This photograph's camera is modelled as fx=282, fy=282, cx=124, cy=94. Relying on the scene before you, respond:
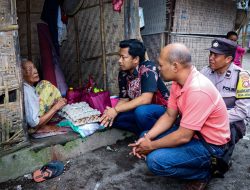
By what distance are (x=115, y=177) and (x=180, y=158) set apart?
0.95 m

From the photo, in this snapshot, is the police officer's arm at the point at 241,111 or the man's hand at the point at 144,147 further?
the police officer's arm at the point at 241,111

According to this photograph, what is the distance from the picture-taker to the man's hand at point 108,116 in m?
3.85

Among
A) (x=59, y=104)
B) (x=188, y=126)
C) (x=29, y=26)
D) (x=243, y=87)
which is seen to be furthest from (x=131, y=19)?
(x=188, y=126)

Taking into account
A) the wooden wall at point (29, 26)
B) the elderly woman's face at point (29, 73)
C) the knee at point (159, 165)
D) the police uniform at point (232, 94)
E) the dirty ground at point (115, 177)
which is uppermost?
the wooden wall at point (29, 26)

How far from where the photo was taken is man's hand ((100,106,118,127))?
3854 mm

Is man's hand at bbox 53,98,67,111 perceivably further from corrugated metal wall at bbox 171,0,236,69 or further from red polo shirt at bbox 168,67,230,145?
corrugated metal wall at bbox 171,0,236,69

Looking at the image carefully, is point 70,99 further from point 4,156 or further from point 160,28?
point 160,28

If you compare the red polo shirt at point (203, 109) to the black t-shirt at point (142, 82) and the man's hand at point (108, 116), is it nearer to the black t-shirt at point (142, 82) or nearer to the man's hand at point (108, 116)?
the black t-shirt at point (142, 82)

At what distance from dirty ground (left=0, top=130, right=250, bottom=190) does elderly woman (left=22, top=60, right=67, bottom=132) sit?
68cm

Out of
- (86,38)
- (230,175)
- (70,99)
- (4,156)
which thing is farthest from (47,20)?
(230,175)

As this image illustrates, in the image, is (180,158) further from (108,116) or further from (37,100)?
(37,100)

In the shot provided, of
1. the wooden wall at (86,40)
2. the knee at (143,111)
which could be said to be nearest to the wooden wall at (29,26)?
the wooden wall at (86,40)

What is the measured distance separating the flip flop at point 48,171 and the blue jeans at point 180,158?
1.20m

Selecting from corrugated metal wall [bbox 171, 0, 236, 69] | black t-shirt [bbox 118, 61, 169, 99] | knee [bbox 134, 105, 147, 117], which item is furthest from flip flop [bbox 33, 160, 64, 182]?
corrugated metal wall [bbox 171, 0, 236, 69]
